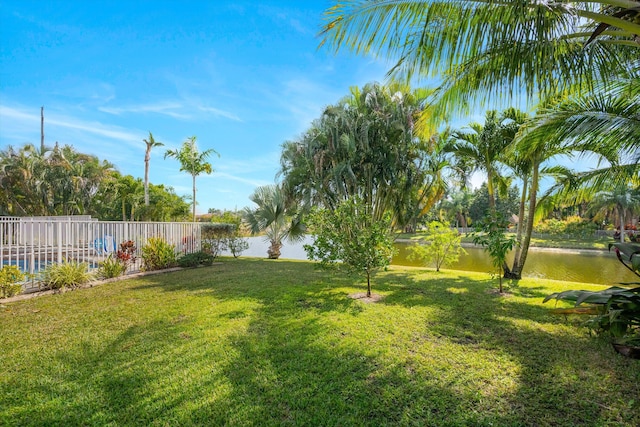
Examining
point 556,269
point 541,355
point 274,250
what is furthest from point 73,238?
point 556,269

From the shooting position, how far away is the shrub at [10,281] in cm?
596

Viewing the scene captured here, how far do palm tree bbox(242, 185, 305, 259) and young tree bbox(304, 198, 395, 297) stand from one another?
8.22m

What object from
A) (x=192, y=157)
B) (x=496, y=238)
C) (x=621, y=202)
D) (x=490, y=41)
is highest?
(x=192, y=157)

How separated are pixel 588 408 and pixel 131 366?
169 inches

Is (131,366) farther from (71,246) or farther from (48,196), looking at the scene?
(48,196)

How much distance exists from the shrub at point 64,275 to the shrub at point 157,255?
2.24m

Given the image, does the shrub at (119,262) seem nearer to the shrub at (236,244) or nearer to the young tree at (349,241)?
the shrub at (236,244)

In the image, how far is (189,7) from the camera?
23.0 ft

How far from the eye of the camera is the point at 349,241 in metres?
5.96

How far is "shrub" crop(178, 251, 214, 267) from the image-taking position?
1068cm

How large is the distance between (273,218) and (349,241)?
30.3 feet

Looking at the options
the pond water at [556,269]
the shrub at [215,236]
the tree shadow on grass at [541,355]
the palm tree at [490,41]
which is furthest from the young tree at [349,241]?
the pond water at [556,269]

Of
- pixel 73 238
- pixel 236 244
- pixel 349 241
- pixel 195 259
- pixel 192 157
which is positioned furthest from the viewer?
pixel 192 157

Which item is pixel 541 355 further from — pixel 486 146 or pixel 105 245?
pixel 105 245
